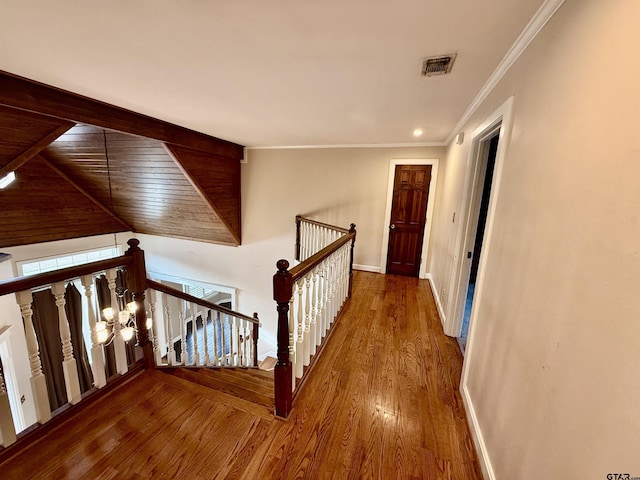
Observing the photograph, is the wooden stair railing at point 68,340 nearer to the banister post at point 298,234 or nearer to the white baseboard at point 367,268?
the banister post at point 298,234

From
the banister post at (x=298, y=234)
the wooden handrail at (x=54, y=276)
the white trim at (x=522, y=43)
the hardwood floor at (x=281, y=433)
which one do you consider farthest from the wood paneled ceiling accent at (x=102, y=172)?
the white trim at (x=522, y=43)

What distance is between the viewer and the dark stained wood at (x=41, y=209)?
4184mm

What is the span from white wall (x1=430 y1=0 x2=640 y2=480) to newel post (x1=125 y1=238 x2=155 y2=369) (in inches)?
88.5

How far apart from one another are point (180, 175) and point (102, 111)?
1527mm

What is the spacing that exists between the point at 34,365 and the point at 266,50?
7.20ft

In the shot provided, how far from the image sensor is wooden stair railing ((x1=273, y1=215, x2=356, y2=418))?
1539 millimetres

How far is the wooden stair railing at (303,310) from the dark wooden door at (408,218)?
1751mm

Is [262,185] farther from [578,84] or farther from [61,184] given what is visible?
[578,84]

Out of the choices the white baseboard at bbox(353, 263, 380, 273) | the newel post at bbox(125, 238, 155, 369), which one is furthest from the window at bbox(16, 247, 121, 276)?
the white baseboard at bbox(353, 263, 380, 273)

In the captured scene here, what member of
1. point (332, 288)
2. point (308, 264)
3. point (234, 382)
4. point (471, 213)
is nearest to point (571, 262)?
point (308, 264)

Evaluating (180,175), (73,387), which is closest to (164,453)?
(73,387)

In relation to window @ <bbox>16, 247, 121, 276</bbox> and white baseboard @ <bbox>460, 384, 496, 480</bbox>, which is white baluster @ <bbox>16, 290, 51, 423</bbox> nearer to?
white baseboard @ <bbox>460, 384, 496, 480</bbox>

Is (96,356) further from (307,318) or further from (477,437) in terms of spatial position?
(477,437)

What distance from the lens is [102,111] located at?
2.73m
